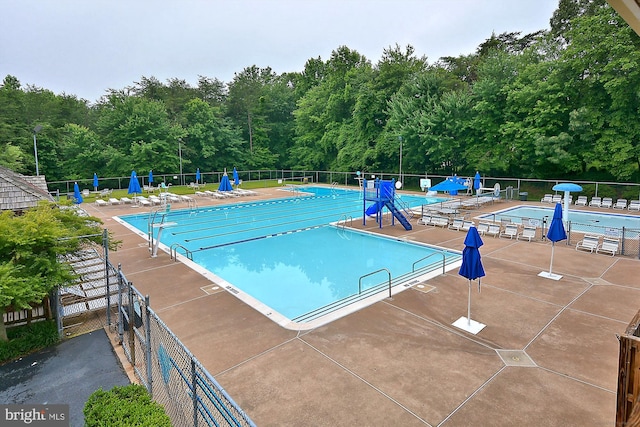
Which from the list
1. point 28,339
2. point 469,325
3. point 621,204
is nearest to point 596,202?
point 621,204

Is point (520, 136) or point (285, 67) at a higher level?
point (285, 67)

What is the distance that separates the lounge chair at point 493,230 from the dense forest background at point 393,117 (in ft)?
41.2

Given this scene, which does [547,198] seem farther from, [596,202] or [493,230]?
[493,230]

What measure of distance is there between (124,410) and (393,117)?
1272 inches

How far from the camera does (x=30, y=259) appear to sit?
6.62 meters

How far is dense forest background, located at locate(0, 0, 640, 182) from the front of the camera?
23078 millimetres

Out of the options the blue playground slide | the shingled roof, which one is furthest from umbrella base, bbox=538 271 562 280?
the shingled roof

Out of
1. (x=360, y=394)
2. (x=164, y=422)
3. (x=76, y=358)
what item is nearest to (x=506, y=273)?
(x=360, y=394)

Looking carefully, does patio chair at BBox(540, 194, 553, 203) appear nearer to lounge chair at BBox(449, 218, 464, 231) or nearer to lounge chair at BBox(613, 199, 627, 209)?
lounge chair at BBox(613, 199, 627, 209)

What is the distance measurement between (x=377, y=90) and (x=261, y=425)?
35859mm

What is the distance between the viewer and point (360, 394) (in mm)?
5367

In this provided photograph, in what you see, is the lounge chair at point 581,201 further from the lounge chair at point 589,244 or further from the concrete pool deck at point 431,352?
the concrete pool deck at point 431,352

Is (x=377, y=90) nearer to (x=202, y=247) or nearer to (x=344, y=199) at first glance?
(x=344, y=199)

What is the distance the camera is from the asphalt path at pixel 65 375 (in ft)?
18.1
